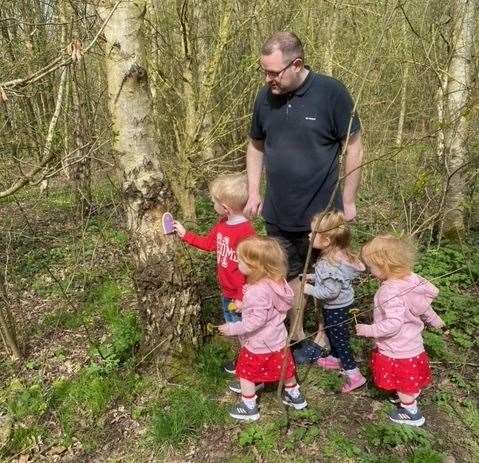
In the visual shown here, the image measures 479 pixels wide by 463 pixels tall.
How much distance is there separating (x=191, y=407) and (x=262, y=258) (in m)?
1.08

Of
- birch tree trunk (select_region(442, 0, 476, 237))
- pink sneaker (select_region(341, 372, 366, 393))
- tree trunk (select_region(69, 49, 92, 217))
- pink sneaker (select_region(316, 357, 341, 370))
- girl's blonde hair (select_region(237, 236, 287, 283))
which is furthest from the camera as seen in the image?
tree trunk (select_region(69, 49, 92, 217))

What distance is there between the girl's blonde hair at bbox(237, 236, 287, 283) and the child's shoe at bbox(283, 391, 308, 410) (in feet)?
2.69

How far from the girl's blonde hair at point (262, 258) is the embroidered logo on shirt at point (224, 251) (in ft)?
1.15

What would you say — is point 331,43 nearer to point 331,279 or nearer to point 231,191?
point 231,191

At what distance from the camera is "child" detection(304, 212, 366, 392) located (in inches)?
113

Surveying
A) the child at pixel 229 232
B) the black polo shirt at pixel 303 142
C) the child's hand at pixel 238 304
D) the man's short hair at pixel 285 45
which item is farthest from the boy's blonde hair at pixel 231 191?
the man's short hair at pixel 285 45

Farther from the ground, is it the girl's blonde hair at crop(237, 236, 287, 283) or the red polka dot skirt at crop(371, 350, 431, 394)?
the girl's blonde hair at crop(237, 236, 287, 283)

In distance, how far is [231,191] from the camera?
2.93 meters

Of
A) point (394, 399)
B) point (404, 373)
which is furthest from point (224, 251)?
point (394, 399)

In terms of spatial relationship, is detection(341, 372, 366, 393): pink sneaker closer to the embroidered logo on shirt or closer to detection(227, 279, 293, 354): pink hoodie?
detection(227, 279, 293, 354): pink hoodie

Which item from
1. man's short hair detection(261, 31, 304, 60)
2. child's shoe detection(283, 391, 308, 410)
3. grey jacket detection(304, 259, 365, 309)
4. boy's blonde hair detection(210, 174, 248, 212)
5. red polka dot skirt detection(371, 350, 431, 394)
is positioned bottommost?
child's shoe detection(283, 391, 308, 410)

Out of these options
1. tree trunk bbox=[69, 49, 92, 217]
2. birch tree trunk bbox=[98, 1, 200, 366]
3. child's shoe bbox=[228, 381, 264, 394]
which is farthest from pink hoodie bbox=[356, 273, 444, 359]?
tree trunk bbox=[69, 49, 92, 217]

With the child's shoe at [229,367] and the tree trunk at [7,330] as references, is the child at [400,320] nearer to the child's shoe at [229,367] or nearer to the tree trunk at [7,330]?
the child's shoe at [229,367]

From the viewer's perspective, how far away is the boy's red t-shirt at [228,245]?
302 centimetres
